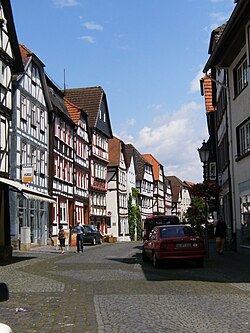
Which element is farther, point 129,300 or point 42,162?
point 42,162

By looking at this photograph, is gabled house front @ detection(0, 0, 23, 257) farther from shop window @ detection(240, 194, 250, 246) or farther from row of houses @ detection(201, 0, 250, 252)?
shop window @ detection(240, 194, 250, 246)

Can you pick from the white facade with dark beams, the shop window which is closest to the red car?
the shop window

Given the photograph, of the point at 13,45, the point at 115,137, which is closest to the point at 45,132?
the point at 13,45

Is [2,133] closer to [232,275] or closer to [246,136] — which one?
[246,136]

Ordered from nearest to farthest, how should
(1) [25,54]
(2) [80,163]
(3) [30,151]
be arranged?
(3) [30,151] → (1) [25,54] → (2) [80,163]

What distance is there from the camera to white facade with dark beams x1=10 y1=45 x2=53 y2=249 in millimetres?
31969

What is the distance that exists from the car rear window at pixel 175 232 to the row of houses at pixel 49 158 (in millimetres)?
5540

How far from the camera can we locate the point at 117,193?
226ft

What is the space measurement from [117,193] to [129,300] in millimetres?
57457

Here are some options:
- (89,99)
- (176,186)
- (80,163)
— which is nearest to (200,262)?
(80,163)

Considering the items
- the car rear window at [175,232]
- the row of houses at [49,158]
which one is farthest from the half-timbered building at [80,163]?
the car rear window at [175,232]

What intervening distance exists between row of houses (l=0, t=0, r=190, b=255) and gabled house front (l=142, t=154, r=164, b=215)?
2434cm

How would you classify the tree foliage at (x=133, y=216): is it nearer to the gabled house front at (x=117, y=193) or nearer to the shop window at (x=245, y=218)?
the gabled house front at (x=117, y=193)

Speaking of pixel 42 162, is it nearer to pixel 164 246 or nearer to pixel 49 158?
pixel 49 158
